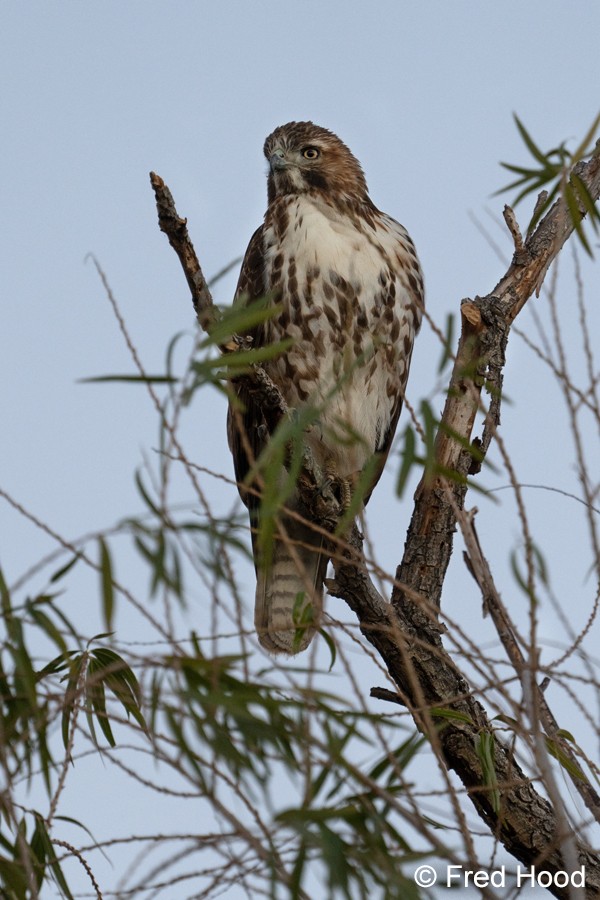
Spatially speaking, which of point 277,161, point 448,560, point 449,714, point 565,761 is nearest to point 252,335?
point 277,161

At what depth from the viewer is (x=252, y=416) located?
4359 millimetres

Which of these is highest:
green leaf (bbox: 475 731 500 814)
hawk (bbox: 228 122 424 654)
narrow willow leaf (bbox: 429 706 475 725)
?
hawk (bbox: 228 122 424 654)

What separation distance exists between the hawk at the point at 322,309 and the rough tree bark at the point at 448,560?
1.28 feet

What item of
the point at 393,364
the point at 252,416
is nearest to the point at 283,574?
the point at 252,416

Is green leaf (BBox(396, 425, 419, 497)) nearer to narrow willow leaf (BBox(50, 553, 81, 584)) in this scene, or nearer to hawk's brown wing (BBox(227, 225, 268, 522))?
narrow willow leaf (BBox(50, 553, 81, 584))

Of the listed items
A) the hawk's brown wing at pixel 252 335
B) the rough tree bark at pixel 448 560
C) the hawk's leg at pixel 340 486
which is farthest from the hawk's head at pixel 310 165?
the hawk's leg at pixel 340 486

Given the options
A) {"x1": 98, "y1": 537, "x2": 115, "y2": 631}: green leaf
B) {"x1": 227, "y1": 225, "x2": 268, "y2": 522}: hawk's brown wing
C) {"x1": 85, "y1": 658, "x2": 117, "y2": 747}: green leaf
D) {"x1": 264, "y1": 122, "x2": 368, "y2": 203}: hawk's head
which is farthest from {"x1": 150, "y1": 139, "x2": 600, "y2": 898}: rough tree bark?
{"x1": 98, "y1": 537, "x2": 115, "y2": 631}: green leaf

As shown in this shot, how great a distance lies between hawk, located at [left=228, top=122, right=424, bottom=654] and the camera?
411cm

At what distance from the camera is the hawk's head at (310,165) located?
460 cm

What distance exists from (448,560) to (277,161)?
6.15 feet

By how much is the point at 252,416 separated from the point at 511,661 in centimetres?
233

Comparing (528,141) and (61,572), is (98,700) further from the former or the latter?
(528,141)

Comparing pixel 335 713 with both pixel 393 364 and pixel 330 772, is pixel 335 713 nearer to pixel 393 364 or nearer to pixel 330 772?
pixel 330 772

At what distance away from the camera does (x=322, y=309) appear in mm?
4090
